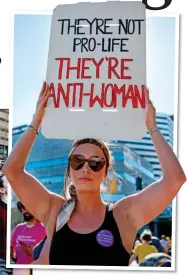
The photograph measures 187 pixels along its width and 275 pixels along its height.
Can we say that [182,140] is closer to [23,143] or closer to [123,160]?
[123,160]

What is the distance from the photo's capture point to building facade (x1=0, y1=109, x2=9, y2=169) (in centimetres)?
427

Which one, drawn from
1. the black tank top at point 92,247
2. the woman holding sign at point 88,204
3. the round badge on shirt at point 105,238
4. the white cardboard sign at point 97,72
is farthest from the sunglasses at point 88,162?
the round badge on shirt at point 105,238

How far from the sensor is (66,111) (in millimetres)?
3957

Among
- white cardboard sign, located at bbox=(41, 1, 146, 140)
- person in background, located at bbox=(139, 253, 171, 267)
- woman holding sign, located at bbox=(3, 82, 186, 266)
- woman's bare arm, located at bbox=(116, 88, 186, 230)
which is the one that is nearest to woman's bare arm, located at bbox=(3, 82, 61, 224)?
woman holding sign, located at bbox=(3, 82, 186, 266)

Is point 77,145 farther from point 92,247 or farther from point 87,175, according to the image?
point 92,247

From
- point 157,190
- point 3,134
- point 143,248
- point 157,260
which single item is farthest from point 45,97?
point 157,260

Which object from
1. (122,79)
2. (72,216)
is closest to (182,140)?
(122,79)

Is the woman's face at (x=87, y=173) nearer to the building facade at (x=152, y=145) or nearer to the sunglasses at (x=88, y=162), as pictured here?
the sunglasses at (x=88, y=162)

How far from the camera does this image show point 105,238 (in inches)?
161

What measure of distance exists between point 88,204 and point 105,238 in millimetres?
267

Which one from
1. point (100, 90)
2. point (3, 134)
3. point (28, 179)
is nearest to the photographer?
point (100, 90)

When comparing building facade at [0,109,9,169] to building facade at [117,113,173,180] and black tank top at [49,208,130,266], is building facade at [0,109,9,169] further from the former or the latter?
building facade at [117,113,173,180]

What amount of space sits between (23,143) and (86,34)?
0.87 m

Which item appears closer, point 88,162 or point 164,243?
point 88,162
